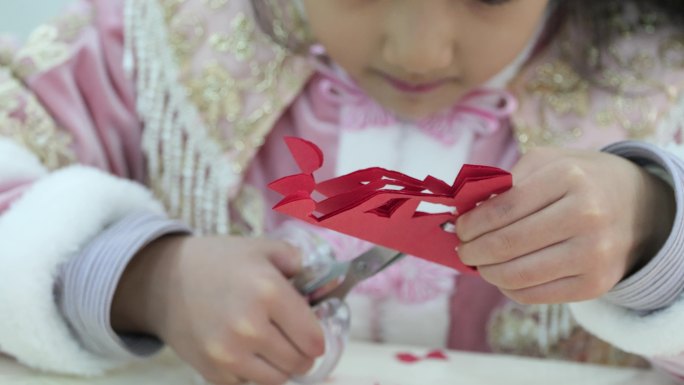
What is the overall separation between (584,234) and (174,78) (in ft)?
1.13

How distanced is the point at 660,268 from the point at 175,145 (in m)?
0.35

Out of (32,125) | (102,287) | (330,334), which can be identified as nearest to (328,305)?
(330,334)

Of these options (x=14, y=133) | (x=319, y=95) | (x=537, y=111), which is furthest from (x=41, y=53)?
(x=537, y=111)

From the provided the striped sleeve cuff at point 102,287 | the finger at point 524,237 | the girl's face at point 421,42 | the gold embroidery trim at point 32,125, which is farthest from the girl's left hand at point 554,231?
the gold embroidery trim at point 32,125

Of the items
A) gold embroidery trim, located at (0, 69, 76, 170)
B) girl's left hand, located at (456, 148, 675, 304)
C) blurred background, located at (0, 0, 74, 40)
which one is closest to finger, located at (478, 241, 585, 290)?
girl's left hand, located at (456, 148, 675, 304)

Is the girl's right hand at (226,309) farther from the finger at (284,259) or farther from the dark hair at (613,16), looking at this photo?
the dark hair at (613,16)

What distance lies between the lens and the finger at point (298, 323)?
46 centimetres

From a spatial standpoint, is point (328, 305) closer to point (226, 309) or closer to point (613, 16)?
point (226, 309)

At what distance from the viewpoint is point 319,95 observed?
0.62 metres

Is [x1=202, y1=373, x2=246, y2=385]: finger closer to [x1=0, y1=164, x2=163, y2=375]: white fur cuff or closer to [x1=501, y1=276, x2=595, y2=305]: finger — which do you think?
[x1=0, y1=164, x2=163, y2=375]: white fur cuff

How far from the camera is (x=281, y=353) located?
1.50 ft

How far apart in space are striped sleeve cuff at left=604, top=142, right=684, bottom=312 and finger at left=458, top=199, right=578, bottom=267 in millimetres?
63

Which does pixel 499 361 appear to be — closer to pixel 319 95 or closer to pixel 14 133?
pixel 319 95

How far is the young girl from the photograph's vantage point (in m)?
0.46
